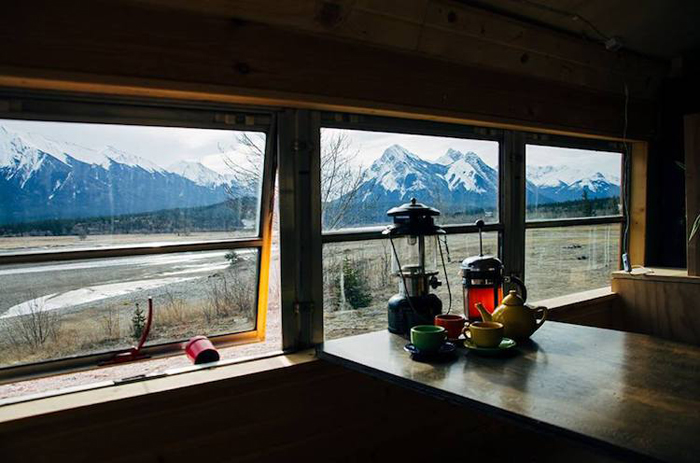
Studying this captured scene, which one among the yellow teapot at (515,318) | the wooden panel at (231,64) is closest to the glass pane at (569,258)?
the wooden panel at (231,64)

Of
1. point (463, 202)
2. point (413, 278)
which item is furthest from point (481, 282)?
point (463, 202)

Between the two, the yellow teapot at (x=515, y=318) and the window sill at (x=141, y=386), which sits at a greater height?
the yellow teapot at (x=515, y=318)

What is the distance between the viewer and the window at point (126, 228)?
66.3 inches

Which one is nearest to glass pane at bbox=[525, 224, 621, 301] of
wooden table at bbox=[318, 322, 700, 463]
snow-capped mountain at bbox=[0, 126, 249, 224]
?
wooden table at bbox=[318, 322, 700, 463]

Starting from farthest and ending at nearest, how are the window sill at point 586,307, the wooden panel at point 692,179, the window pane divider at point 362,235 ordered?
the wooden panel at point 692,179
the window sill at point 586,307
the window pane divider at point 362,235

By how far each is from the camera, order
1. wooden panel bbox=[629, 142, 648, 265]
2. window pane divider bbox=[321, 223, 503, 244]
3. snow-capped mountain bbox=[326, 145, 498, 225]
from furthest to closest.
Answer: wooden panel bbox=[629, 142, 648, 265] → snow-capped mountain bbox=[326, 145, 498, 225] → window pane divider bbox=[321, 223, 503, 244]

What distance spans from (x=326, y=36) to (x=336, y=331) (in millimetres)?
1280

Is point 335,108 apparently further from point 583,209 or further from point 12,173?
point 583,209

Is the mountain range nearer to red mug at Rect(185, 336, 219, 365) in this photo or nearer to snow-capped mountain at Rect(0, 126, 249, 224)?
snow-capped mountain at Rect(0, 126, 249, 224)

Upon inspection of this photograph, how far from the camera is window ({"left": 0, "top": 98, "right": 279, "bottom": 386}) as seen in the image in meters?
1.68

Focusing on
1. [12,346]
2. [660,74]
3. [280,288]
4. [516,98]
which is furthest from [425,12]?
[660,74]

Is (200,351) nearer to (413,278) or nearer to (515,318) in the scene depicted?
(413,278)

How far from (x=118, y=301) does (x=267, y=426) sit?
0.72 meters

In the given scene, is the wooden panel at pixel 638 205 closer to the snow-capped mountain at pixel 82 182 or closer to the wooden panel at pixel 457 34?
the wooden panel at pixel 457 34
